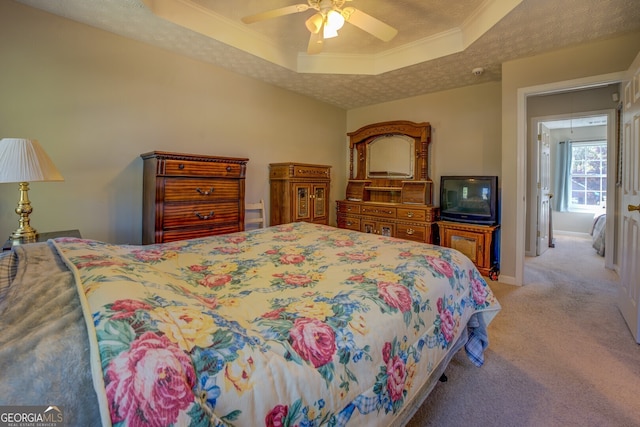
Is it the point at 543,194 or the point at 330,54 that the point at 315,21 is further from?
the point at 543,194

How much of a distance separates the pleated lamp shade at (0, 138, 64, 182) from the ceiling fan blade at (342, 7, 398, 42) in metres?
2.20

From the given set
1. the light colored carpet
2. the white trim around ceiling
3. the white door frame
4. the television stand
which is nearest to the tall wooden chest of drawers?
the white trim around ceiling

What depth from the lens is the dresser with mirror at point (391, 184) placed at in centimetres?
418

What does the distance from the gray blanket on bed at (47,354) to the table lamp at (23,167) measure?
1400 millimetres

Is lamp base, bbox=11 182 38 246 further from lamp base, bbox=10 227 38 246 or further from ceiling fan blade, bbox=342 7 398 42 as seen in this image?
ceiling fan blade, bbox=342 7 398 42

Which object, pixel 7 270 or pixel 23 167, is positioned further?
pixel 23 167

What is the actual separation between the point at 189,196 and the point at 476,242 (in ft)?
10.8

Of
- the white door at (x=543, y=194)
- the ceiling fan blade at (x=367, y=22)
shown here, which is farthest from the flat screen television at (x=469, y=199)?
the ceiling fan blade at (x=367, y=22)

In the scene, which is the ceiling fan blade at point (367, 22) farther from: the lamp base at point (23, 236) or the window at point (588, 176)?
the window at point (588, 176)

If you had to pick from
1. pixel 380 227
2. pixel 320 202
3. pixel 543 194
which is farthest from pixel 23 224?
pixel 543 194

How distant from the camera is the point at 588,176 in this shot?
21.4ft

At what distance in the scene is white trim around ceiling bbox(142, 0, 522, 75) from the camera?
250 cm

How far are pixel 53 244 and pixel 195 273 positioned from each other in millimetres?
561

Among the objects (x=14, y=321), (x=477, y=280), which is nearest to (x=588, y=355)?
(x=477, y=280)
